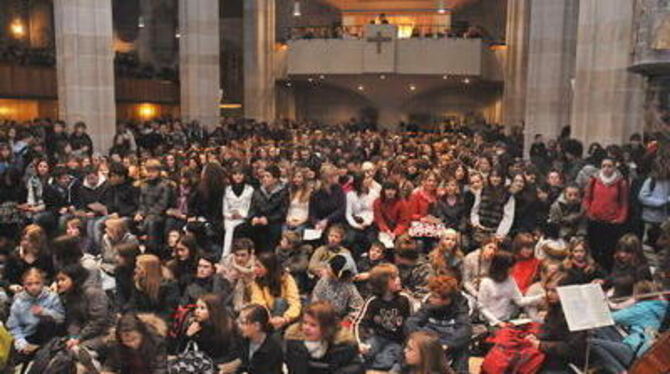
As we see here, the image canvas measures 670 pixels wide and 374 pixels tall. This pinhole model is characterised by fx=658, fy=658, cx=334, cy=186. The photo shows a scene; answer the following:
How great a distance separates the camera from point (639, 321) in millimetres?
5773

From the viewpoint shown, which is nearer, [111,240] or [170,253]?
[111,240]

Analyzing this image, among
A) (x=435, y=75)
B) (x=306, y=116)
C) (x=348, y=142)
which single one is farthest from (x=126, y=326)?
(x=306, y=116)

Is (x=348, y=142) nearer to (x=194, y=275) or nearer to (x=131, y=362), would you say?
(x=194, y=275)

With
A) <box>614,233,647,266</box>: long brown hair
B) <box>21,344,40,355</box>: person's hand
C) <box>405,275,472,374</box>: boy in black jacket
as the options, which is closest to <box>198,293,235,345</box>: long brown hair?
<box>405,275,472,374</box>: boy in black jacket

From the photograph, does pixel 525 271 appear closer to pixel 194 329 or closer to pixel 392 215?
pixel 392 215

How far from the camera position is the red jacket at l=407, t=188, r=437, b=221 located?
30.9ft

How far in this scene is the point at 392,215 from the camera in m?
9.34

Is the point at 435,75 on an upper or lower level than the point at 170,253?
upper

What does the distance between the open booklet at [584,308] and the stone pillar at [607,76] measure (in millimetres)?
9051

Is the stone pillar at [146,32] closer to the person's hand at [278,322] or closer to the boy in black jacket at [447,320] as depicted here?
the person's hand at [278,322]

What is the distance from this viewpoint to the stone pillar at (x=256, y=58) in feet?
103

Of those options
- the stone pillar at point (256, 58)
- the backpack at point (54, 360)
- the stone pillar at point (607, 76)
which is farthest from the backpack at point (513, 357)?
the stone pillar at point (256, 58)

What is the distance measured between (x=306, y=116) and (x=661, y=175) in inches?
1303

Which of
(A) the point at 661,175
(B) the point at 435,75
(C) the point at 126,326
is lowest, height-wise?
(C) the point at 126,326
